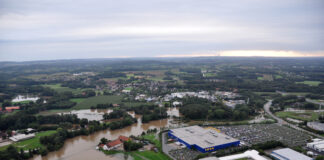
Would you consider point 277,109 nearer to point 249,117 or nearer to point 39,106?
point 249,117

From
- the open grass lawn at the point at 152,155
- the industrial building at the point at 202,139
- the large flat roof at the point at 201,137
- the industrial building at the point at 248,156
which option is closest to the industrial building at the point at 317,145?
the industrial building at the point at 248,156

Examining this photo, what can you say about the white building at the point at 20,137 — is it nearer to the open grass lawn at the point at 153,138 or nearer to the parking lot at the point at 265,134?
the open grass lawn at the point at 153,138

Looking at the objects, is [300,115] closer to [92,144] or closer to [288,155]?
[288,155]

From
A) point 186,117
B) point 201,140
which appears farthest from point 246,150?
point 186,117

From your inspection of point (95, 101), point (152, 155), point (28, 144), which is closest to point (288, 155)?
point (152, 155)

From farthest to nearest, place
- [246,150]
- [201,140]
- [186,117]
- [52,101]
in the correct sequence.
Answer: [52,101] → [186,117] → [201,140] → [246,150]

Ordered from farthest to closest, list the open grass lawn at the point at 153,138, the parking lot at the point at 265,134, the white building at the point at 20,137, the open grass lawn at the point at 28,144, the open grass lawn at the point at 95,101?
the open grass lawn at the point at 95,101, the white building at the point at 20,137, the parking lot at the point at 265,134, the open grass lawn at the point at 153,138, the open grass lawn at the point at 28,144
